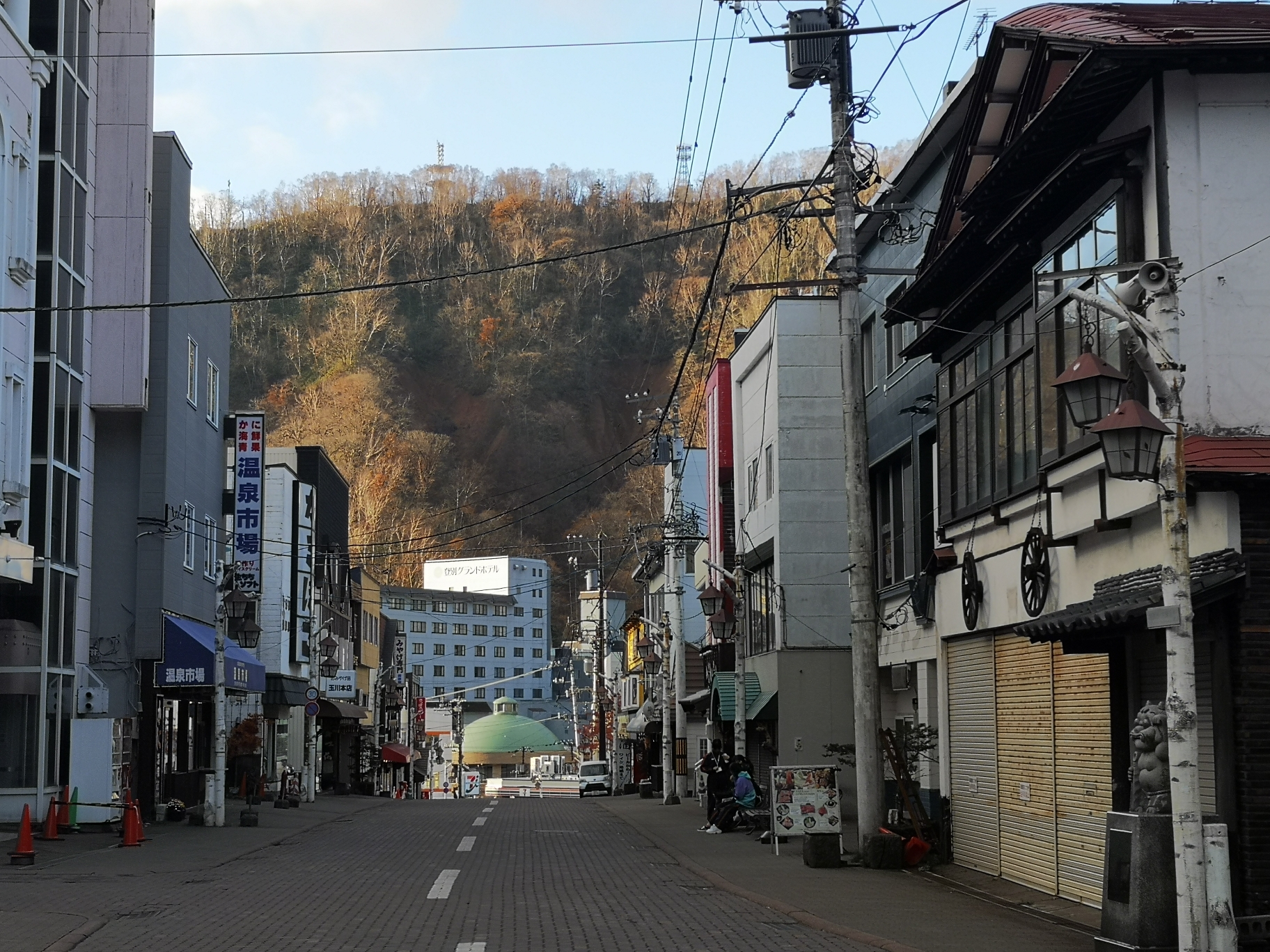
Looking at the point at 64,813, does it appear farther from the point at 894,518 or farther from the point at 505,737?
the point at 505,737

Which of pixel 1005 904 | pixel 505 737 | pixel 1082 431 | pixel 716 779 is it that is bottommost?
pixel 505 737

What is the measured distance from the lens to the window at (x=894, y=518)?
81.3 ft

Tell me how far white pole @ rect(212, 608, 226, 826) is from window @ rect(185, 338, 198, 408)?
6.15 meters

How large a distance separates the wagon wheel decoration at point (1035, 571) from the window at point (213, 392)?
23372mm

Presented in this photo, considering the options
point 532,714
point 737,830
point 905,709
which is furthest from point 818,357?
point 532,714

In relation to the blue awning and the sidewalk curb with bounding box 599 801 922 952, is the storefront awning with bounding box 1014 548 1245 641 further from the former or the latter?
the blue awning

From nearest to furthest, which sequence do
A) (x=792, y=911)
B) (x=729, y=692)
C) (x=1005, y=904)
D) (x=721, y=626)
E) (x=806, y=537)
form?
(x=792, y=911) < (x=1005, y=904) < (x=721, y=626) < (x=806, y=537) < (x=729, y=692)

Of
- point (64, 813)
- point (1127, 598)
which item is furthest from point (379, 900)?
point (64, 813)

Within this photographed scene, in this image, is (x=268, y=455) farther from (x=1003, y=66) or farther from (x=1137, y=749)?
(x=1137, y=749)

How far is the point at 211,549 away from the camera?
117 feet

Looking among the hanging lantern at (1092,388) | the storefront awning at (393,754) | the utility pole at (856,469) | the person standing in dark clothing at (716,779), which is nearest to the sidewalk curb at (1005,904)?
the utility pole at (856,469)

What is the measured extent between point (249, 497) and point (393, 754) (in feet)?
120

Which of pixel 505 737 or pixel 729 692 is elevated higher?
pixel 729 692

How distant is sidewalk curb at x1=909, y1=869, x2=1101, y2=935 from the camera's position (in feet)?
44.7
